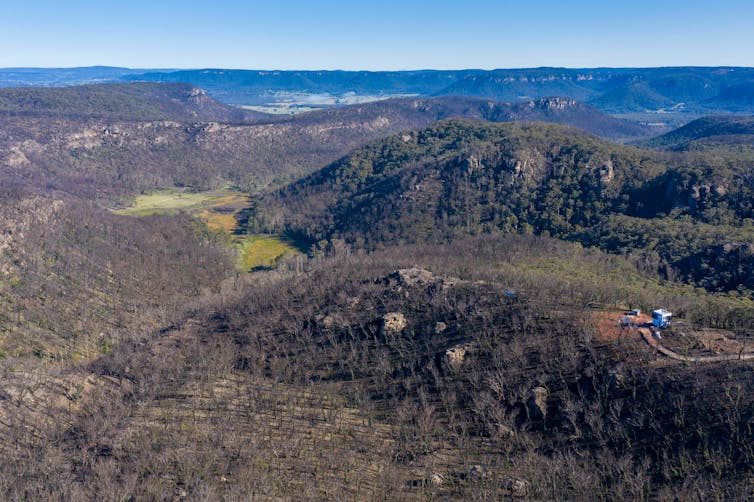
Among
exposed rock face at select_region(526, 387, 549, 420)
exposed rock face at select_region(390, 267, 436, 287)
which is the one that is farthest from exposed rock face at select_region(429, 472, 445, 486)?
exposed rock face at select_region(390, 267, 436, 287)

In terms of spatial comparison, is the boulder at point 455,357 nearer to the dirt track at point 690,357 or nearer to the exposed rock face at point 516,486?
the exposed rock face at point 516,486

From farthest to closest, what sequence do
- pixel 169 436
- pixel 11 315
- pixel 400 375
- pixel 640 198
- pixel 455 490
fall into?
pixel 640 198 < pixel 11 315 < pixel 400 375 < pixel 169 436 < pixel 455 490

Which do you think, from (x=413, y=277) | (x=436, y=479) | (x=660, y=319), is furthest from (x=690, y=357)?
(x=413, y=277)

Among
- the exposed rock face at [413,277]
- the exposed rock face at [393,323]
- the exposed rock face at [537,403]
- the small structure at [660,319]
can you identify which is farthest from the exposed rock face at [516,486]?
the exposed rock face at [413,277]

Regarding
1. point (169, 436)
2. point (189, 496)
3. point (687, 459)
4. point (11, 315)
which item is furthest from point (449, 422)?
point (11, 315)

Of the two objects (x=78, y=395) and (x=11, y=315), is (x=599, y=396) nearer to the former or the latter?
(x=78, y=395)

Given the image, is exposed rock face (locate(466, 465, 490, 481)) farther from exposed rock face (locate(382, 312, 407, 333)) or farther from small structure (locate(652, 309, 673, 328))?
small structure (locate(652, 309, 673, 328))
